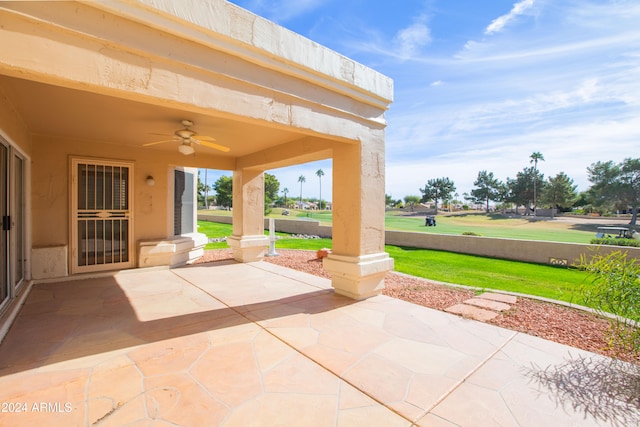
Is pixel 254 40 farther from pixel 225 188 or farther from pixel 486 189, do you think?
pixel 486 189

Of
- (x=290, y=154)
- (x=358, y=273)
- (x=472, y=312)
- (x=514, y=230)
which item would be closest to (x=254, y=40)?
(x=290, y=154)


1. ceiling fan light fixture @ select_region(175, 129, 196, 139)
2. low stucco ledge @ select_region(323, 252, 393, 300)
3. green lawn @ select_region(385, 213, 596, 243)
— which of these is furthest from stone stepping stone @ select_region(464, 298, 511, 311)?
green lawn @ select_region(385, 213, 596, 243)

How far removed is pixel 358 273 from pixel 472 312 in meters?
1.74

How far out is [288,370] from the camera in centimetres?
254

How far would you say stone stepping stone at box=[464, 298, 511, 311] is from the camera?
4289 millimetres

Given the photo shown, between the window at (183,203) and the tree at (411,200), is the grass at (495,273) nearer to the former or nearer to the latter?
the window at (183,203)

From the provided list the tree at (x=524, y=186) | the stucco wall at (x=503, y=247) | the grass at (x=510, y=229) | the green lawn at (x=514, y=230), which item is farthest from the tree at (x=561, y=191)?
the stucco wall at (x=503, y=247)

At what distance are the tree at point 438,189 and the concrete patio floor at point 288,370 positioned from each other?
64766 millimetres

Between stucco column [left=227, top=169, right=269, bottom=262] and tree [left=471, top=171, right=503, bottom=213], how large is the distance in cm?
6242

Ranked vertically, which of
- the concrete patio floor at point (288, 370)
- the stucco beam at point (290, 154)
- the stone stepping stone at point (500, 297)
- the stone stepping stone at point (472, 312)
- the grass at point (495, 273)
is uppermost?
the stucco beam at point (290, 154)

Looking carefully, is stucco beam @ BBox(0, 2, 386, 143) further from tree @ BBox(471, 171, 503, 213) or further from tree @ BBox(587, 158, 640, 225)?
tree @ BBox(471, 171, 503, 213)

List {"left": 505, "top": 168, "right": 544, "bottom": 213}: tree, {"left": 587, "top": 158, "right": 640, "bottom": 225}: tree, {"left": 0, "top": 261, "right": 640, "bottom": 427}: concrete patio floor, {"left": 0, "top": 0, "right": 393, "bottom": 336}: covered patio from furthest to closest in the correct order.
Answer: {"left": 505, "top": 168, "right": 544, "bottom": 213}: tree → {"left": 587, "top": 158, "right": 640, "bottom": 225}: tree → {"left": 0, "top": 0, "right": 393, "bottom": 336}: covered patio → {"left": 0, "top": 261, "right": 640, "bottom": 427}: concrete patio floor

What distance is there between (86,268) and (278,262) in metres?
4.21

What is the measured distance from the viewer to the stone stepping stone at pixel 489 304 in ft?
14.1
